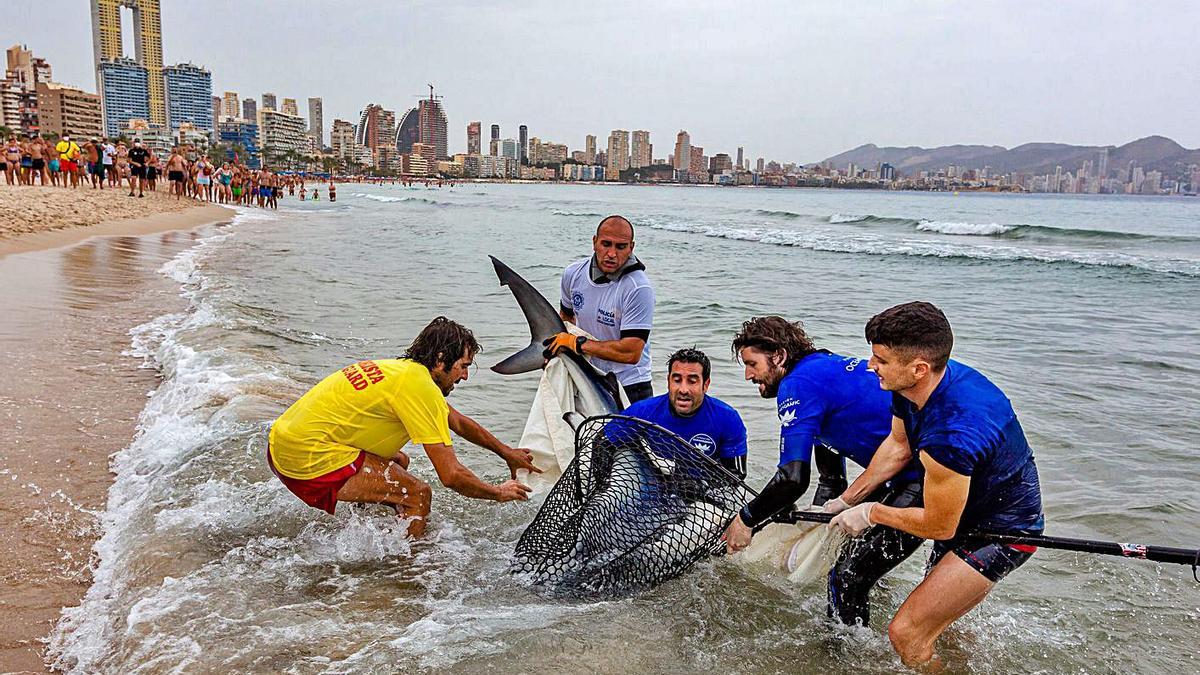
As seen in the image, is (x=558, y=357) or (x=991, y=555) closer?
(x=991, y=555)

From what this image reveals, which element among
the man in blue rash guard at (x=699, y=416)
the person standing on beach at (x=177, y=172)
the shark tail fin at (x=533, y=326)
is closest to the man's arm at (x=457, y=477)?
the man in blue rash guard at (x=699, y=416)

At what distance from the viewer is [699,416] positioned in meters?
4.89

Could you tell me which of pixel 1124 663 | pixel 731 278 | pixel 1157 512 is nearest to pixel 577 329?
pixel 1124 663

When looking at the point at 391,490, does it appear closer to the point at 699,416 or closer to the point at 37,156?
the point at 699,416

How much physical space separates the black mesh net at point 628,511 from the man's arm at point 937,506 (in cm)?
86

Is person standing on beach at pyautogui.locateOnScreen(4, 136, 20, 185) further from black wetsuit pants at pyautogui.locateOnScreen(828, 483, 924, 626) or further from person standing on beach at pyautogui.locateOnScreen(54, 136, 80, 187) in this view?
black wetsuit pants at pyautogui.locateOnScreen(828, 483, 924, 626)

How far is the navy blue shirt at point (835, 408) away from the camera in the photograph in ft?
12.5

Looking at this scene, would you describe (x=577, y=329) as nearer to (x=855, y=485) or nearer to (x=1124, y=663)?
(x=855, y=485)

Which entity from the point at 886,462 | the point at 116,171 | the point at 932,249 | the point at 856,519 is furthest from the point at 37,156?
the point at 856,519

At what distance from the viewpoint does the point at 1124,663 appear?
13.6ft

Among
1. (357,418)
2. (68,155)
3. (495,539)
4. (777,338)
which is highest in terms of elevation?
(68,155)

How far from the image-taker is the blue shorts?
3.40 metres

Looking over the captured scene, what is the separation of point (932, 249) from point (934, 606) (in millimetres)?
29235

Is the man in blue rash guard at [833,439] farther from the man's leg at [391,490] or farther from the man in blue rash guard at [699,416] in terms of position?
the man's leg at [391,490]
